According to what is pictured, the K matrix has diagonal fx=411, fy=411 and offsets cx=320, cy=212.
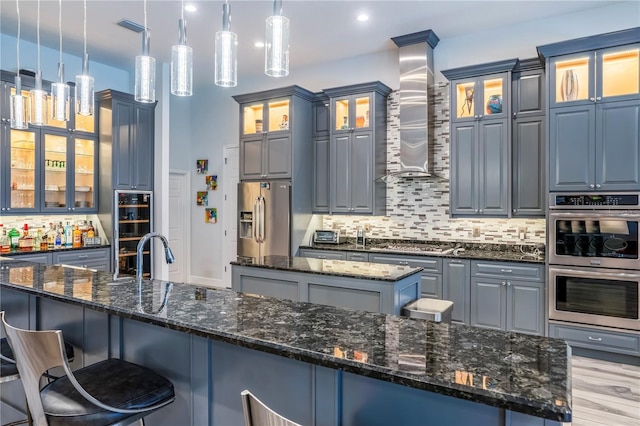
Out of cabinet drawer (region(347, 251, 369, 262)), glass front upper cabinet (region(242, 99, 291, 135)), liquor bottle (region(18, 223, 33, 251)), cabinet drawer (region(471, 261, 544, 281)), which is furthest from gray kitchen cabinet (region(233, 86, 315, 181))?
liquor bottle (region(18, 223, 33, 251))

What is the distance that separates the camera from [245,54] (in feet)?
18.9

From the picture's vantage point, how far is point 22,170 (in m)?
5.08

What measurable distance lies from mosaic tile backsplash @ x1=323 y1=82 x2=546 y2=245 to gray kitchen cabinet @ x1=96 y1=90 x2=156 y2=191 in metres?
3.30

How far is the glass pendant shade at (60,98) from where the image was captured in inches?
107

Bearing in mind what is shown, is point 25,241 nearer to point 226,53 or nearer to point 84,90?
point 84,90

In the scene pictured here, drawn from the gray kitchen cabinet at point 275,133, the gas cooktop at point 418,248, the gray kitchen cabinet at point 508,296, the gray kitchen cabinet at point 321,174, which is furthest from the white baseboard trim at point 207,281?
the gray kitchen cabinet at point 508,296

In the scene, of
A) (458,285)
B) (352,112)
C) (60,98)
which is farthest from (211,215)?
(60,98)

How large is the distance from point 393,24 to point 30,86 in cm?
442

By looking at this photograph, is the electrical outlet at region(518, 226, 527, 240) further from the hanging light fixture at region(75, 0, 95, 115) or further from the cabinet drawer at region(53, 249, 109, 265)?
the cabinet drawer at region(53, 249, 109, 265)

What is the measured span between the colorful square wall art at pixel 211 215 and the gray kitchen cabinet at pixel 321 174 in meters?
2.04

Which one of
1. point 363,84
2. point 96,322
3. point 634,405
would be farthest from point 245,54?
point 634,405

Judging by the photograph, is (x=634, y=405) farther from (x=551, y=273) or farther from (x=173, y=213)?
(x=173, y=213)

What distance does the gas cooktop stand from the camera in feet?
15.8

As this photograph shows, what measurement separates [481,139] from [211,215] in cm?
454
